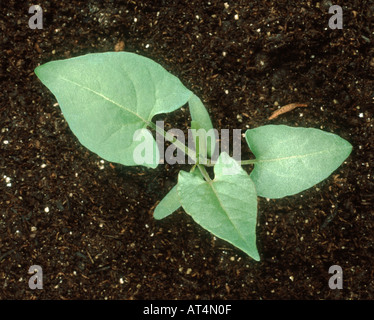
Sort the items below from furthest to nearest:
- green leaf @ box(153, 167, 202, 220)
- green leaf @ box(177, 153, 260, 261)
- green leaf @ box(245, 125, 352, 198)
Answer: green leaf @ box(153, 167, 202, 220) < green leaf @ box(245, 125, 352, 198) < green leaf @ box(177, 153, 260, 261)

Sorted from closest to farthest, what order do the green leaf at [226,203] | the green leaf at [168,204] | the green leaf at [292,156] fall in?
1. the green leaf at [226,203]
2. the green leaf at [292,156]
3. the green leaf at [168,204]

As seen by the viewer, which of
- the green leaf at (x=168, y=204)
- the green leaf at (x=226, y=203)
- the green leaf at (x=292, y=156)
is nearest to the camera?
the green leaf at (x=226, y=203)

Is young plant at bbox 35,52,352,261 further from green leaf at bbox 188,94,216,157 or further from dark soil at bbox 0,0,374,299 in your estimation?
dark soil at bbox 0,0,374,299

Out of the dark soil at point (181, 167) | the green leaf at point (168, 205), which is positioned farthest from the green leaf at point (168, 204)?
the dark soil at point (181, 167)

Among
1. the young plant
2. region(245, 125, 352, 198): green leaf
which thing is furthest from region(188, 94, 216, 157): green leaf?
region(245, 125, 352, 198): green leaf

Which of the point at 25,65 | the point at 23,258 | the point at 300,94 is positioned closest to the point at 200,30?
the point at 300,94

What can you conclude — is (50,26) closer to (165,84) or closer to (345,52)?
(165,84)

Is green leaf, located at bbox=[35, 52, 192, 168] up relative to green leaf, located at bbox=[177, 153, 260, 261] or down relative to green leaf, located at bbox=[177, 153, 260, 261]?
up

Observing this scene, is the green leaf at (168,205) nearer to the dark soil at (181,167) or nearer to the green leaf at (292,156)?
the dark soil at (181,167)
